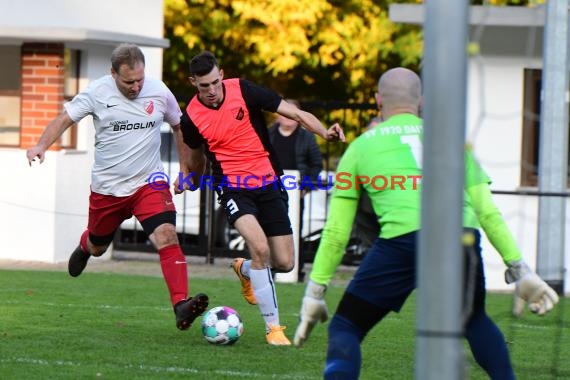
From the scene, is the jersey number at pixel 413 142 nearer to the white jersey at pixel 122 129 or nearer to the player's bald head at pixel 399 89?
the player's bald head at pixel 399 89

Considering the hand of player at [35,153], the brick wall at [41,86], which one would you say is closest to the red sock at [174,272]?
the hand of player at [35,153]

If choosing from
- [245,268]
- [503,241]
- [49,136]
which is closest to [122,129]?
[49,136]

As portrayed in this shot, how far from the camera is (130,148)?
9.92 meters

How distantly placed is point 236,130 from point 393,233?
141 inches

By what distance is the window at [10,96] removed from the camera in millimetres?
17750

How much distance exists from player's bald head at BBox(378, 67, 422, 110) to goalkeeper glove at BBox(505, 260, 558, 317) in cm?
91

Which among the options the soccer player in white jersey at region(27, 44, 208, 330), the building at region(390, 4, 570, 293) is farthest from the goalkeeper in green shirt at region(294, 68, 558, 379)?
the building at region(390, 4, 570, 293)

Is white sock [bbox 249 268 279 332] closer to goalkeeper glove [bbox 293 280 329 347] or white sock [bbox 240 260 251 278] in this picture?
white sock [bbox 240 260 251 278]

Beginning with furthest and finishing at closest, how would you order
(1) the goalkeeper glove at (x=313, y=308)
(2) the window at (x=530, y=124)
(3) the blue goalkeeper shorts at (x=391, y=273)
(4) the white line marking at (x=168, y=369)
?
1. (2) the window at (x=530, y=124)
2. (4) the white line marking at (x=168, y=369)
3. (3) the blue goalkeeper shorts at (x=391, y=273)
4. (1) the goalkeeper glove at (x=313, y=308)

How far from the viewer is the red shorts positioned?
32.1 ft

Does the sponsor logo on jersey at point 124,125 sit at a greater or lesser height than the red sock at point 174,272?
greater

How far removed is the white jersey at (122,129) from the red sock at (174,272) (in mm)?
Result: 624

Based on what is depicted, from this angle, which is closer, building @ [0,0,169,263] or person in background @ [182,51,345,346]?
person in background @ [182,51,345,346]

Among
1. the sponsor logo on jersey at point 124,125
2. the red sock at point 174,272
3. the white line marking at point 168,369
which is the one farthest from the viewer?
the sponsor logo on jersey at point 124,125
